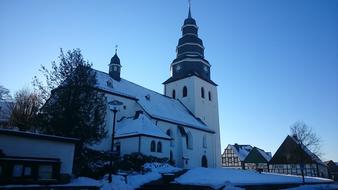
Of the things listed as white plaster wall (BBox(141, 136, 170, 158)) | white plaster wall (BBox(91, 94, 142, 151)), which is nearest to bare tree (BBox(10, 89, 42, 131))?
white plaster wall (BBox(91, 94, 142, 151))

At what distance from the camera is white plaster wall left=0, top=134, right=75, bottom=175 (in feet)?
46.7

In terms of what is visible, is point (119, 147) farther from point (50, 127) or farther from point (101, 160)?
point (50, 127)

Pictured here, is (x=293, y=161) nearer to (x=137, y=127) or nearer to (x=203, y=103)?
(x=203, y=103)

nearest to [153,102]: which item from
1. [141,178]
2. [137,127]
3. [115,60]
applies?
[115,60]

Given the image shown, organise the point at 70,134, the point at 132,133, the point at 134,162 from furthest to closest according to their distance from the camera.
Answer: the point at 132,133 → the point at 134,162 → the point at 70,134

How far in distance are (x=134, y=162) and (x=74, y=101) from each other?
A: 26.1 feet

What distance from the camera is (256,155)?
54.5 m

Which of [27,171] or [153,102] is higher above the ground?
[153,102]

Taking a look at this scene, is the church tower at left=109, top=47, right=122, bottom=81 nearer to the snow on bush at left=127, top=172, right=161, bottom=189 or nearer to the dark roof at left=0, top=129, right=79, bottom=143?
the snow on bush at left=127, top=172, right=161, bottom=189

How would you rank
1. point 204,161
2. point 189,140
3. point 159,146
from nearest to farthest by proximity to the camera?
point 159,146, point 189,140, point 204,161

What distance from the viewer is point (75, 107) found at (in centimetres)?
2164

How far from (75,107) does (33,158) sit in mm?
7303

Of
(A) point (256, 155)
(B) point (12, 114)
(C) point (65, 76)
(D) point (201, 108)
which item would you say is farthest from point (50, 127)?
(A) point (256, 155)

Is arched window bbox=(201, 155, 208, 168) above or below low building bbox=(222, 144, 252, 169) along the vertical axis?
below
